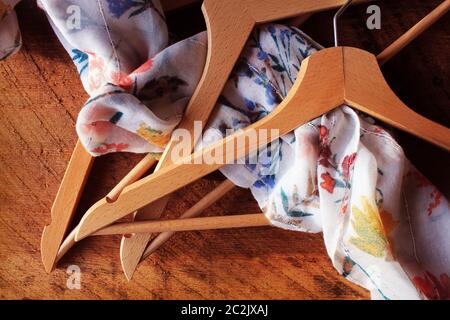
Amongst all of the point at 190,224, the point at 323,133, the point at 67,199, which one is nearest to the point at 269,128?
the point at 323,133

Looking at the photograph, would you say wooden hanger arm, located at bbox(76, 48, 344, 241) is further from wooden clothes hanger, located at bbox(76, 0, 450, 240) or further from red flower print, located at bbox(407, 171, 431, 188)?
red flower print, located at bbox(407, 171, 431, 188)

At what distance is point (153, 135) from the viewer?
2.08ft

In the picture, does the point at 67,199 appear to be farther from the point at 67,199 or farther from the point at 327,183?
the point at 327,183

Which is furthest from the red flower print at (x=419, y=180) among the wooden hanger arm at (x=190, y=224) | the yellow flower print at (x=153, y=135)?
the yellow flower print at (x=153, y=135)

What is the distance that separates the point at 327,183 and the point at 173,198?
27 centimetres

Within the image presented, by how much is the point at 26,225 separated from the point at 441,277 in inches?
22.4

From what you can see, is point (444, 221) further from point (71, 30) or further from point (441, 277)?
point (71, 30)

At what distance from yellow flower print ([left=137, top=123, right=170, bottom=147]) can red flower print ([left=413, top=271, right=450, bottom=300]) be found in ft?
1.05

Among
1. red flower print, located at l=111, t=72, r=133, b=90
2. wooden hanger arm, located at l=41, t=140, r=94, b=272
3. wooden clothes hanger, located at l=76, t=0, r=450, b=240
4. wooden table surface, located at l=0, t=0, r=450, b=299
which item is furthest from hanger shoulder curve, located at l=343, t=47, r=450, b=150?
wooden hanger arm, located at l=41, t=140, r=94, b=272

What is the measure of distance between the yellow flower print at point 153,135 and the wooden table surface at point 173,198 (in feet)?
0.47

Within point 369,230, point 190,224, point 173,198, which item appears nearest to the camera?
point 369,230

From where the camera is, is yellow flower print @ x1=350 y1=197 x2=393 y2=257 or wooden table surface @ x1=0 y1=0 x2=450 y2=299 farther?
wooden table surface @ x1=0 y1=0 x2=450 y2=299

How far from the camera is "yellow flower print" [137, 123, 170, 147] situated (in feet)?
2.04

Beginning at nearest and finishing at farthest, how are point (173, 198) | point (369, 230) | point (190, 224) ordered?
point (369, 230), point (190, 224), point (173, 198)
